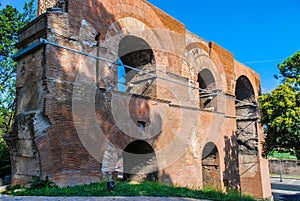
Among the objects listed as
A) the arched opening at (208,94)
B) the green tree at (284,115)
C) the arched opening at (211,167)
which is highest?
the arched opening at (208,94)

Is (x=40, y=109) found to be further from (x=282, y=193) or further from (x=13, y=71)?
(x=282, y=193)

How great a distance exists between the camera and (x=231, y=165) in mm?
10734

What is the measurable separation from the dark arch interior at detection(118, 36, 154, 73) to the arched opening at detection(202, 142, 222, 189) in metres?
4.46

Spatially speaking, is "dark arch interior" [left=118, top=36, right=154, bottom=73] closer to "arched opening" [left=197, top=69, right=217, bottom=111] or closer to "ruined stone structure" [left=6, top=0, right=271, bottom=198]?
"ruined stone structure" [left=6, top=0, right=271, bottom=198]

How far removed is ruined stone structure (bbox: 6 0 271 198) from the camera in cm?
531

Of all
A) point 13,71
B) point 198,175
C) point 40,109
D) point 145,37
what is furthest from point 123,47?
point 13,71

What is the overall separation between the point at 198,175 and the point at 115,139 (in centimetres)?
385

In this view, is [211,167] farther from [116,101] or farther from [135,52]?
[116,101]

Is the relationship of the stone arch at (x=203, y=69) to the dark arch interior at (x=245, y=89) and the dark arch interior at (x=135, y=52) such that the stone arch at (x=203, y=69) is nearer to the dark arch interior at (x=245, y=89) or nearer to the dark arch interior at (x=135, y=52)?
the dark arch interior at (x=135, y=52)

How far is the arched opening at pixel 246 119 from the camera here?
12.7m

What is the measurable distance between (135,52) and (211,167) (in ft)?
18.0

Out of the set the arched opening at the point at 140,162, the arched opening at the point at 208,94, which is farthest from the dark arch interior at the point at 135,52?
the arched opening at the point at 208,94

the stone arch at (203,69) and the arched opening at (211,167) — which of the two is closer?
the stone arch at (203,69)

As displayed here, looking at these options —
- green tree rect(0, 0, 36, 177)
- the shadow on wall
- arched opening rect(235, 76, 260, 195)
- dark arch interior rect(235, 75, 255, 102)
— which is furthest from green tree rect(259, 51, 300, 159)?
green tree rect(0, 0, 36, 177)
